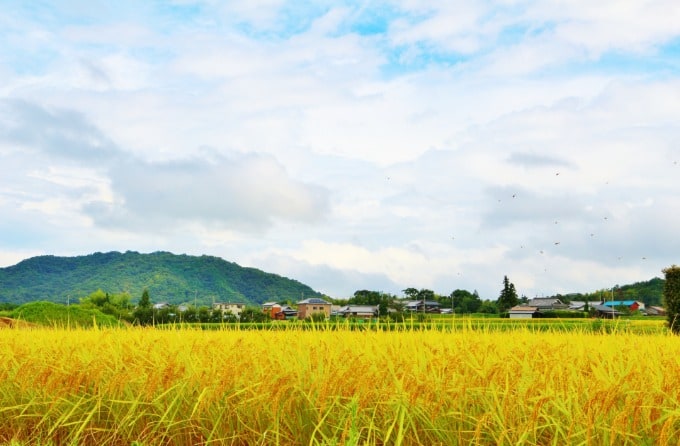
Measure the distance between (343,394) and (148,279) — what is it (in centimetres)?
10204

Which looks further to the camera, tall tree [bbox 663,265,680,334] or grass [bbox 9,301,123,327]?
grass [bbox 9,301,123,327]

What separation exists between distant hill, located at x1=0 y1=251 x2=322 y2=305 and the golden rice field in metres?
92.6

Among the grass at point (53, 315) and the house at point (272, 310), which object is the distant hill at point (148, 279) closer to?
the house at point (272, 310)

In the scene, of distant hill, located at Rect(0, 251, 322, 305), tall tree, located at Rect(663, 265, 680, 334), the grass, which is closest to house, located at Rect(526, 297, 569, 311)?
distant hill, located at Rect(0, 251, 322, 305)

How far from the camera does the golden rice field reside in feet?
10.3

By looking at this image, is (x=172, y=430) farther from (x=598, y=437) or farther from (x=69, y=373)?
(x=598, y=437)

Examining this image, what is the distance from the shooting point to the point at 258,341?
5.92 metres

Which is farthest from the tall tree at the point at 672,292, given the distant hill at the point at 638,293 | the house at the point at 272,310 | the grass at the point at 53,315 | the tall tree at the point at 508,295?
the distant hill at the point at 638,293

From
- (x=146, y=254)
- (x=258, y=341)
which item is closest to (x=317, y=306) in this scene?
(x=146, y=254)

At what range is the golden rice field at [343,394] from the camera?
10.3ft

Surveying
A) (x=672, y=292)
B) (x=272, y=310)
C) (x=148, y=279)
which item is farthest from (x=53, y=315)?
(x=148, y=279)

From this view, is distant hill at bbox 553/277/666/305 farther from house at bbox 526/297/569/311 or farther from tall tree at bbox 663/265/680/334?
tall tree at bbox 663/265/680/334

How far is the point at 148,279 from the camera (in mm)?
99438

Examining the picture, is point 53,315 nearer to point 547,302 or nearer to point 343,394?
point 343,394
